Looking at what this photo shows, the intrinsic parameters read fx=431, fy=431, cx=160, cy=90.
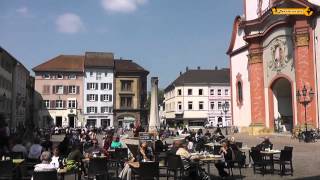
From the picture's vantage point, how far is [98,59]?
86.9 meters

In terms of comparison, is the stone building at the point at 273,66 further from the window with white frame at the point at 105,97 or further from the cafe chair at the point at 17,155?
the window with white frame at the point at 105,97

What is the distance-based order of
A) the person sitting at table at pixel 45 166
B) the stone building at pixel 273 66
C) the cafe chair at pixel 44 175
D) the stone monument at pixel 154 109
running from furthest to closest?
the stone building at pixel 273 66 < the stone monument at pixel 154 109 < the person sitting at table at pixel 45 166 < the cafe chair at pixel 44 175

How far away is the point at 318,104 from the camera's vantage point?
34.6 m

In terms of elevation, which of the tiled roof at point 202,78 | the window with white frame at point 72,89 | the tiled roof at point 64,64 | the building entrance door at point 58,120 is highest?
the tiled roof at point 64,64

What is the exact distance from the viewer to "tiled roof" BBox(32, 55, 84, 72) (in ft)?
272

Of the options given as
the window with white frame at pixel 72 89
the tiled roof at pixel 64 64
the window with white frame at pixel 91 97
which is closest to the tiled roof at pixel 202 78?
the window with white frame at pixel 91 97

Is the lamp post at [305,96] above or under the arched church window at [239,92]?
under

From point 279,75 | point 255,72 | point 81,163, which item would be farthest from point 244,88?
point 81,163

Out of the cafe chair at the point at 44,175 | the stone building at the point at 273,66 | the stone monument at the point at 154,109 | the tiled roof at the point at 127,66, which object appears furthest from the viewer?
the tiled roof at the point at 127,66

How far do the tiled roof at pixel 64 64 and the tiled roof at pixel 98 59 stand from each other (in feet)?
4.56

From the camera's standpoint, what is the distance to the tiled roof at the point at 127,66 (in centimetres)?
8707

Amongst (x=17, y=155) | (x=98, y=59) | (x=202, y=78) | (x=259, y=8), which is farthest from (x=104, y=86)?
(x=17, y=155)

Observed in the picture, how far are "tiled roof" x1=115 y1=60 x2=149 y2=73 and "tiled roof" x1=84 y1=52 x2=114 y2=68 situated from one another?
6.47 feet

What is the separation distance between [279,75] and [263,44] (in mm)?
4477
